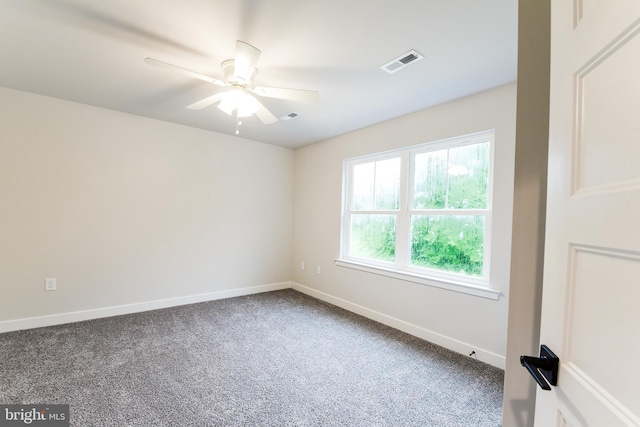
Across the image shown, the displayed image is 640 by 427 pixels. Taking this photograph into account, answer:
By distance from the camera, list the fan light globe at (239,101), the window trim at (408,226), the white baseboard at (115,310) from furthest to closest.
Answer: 1. the white baseboard at (115,310)
2. the window trim at (408,226)
3. the fan light globe at (239,101)

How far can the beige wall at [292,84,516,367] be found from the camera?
7.91 ft

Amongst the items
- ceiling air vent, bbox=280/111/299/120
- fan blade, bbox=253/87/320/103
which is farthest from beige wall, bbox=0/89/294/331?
fan blade, bbox=253/87/320/103

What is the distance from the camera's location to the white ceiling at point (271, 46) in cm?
163

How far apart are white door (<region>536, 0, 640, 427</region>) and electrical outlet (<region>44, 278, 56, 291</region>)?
13.7 ft

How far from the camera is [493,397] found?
6.46 feet

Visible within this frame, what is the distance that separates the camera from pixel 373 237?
12.1 ft

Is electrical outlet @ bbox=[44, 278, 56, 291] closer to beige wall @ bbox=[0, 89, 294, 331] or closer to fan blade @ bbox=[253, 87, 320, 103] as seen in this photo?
beige wall @ bbox=[0, 89, 294, 331]

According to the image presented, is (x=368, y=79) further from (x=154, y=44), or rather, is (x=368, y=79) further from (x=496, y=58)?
(x=154, y=44)

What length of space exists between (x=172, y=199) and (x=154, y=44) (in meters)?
2.16

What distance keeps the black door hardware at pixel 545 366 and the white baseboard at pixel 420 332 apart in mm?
2041

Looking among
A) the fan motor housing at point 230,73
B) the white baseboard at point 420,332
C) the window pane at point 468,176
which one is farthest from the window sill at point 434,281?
the fan motor housing at point 230,73

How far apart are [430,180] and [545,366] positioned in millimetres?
2561

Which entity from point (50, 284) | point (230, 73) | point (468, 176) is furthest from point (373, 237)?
point (50, 284)

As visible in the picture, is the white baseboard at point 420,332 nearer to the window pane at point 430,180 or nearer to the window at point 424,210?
the window at point 424,210
